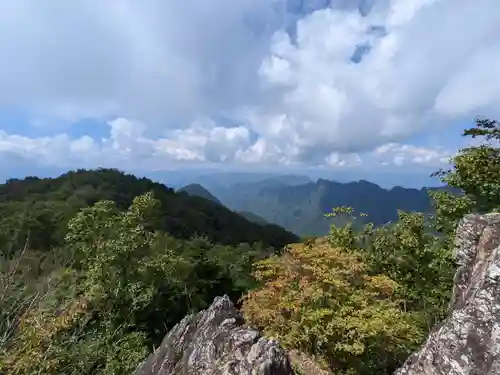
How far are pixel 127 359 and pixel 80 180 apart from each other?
107 meters

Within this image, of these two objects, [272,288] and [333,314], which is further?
[272,288]

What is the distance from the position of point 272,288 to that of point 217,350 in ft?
22.0

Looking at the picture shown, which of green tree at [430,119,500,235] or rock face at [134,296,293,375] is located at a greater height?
green tree at [430,119,500,235]

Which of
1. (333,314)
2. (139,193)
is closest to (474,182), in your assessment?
(333,314)

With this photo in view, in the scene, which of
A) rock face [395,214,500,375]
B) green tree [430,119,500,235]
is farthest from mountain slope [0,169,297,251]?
rock face [395,214,500,375]

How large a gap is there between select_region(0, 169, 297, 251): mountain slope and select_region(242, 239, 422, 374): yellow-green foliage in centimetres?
6359

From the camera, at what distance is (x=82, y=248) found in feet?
67.4

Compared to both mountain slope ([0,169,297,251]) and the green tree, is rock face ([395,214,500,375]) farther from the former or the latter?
mountain slope ([0,169,297,251])

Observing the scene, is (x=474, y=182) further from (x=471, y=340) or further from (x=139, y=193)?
(x=139, y=193)

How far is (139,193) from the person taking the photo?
11462 centimetres

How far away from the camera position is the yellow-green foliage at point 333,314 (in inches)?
474

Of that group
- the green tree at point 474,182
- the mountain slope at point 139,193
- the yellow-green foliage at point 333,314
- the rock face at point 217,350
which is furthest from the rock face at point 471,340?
the mountain slope at point 139,193

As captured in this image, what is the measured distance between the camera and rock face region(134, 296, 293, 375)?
711cm

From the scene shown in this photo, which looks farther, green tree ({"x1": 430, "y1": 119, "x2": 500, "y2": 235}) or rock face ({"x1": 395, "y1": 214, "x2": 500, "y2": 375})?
green tree ({"x1": 430, "y1": 119, "x2": 500, "y2": 235})
